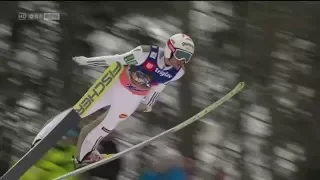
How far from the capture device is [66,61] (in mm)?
1200

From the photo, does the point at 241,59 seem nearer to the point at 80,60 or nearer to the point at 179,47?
the point at 179,47

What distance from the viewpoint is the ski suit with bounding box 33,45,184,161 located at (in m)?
1.14

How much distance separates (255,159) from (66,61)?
1.48 ft

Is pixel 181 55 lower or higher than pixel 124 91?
higher

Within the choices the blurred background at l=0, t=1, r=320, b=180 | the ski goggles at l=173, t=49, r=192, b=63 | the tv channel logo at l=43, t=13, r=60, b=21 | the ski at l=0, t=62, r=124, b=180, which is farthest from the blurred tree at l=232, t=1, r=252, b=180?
the tv channel logo at l=43, t=13, r=60, b=21

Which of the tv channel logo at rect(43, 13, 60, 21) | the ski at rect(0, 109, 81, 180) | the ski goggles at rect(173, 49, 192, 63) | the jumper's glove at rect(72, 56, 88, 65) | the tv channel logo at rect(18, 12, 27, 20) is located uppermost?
the ski goggles at rect(173, 49, 192, 63)

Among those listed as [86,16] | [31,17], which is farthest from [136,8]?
[31,17]

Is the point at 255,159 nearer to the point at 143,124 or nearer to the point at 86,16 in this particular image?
the point at 143,124

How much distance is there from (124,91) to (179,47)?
0.14 m

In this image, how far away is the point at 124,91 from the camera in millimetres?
1145

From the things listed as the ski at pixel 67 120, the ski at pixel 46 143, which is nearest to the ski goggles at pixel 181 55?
the ski at pixel 67 120

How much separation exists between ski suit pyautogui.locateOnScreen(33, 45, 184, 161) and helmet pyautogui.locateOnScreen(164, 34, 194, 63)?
0.02 metres

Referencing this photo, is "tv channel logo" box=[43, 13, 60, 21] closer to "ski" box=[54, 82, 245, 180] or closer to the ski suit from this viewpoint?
the ski suit

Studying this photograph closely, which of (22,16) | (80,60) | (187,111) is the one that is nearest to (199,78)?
Answer: (187,111)
